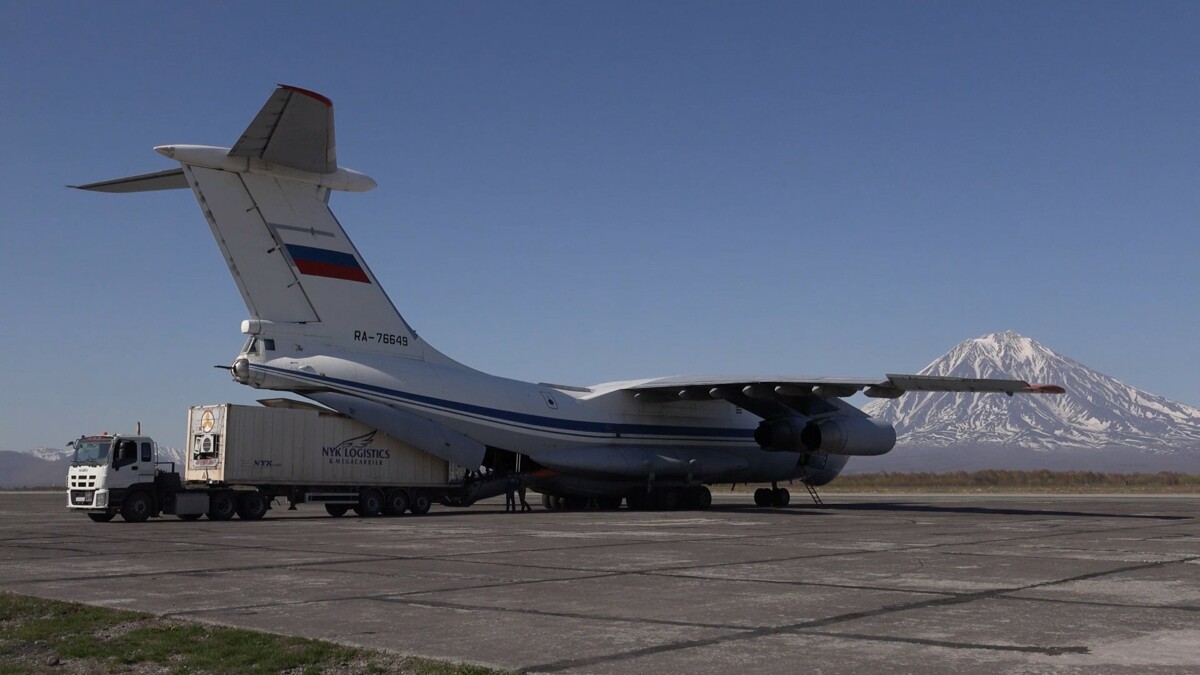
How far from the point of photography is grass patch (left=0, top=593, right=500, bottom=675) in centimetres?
662

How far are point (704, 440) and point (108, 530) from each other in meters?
17.3

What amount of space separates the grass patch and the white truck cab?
15.0m

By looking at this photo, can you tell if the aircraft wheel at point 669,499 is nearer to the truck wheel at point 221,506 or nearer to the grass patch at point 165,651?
the truck wheel at point 221,506

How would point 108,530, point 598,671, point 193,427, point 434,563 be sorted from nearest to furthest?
point 598,671 < point 434,563 < point 108,530 < point 193,427

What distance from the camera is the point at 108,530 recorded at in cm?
1908

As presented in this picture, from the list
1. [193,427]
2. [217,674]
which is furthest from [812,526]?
[217,674]

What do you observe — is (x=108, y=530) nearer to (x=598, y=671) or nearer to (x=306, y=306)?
(x=306, y=306)

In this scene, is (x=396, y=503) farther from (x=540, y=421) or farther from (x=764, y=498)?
(x=764, y=498)

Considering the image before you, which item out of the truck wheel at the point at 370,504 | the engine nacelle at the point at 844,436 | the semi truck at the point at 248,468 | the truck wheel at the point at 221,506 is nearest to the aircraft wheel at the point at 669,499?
the engine nacelle at the point at 844,436

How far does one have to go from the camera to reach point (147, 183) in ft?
79.2

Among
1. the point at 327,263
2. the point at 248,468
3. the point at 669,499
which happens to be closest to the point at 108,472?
the point at 248,468

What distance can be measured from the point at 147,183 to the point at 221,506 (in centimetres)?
718

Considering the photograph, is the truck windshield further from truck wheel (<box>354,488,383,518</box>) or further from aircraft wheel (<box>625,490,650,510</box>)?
aircraft wheel (<box>625,490,650,510</box>)

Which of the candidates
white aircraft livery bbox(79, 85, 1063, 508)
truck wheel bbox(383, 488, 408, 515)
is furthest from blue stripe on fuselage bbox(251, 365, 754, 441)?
truck wheel bbox(383, 488, 408, 515)
